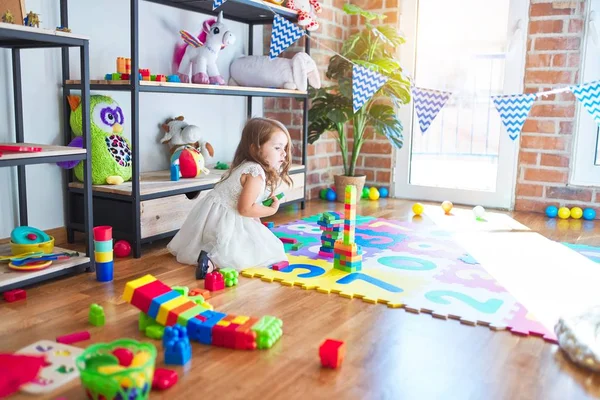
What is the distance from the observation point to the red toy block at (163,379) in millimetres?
1402

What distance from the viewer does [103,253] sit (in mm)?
2182

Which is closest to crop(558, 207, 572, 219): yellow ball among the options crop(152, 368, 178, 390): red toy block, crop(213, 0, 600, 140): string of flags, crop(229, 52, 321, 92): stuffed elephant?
crop(213, 0, 600, 140): string of flags

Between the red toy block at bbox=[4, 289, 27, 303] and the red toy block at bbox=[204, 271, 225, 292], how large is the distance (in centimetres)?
61

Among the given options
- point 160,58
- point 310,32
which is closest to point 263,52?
point 310,32

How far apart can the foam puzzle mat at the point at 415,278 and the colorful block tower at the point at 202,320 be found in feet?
1.64

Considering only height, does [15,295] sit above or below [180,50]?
below

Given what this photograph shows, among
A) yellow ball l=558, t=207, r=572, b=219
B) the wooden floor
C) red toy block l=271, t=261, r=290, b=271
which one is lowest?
the wooden floor

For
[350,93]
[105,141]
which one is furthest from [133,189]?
[350,93]

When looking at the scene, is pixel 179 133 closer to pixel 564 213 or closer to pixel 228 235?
pixel 228 235

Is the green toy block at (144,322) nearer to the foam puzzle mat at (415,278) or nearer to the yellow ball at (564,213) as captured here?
the foam puzzle mat at (415,278)

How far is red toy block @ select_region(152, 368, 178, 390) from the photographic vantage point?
1402 mm

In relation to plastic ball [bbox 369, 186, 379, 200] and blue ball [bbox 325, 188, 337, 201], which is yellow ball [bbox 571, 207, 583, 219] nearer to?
plastic ball [bbox 369, 186, 379, 200]

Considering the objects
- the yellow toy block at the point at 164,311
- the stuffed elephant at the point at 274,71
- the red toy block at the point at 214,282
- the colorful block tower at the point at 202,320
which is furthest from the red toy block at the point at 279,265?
the stuffed elephant at the point at 274,71

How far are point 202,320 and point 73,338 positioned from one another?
1.17ft
